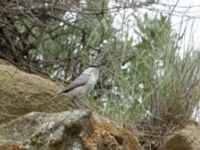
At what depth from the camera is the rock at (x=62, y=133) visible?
13.1 ft

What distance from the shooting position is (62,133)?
4055 millimetres

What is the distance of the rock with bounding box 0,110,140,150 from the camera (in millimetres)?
4008

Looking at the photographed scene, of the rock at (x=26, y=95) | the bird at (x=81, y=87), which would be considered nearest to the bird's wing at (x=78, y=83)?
the bird at (x=81, y=87)

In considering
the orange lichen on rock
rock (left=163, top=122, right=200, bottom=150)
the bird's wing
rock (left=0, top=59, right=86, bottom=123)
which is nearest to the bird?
the bird's wing

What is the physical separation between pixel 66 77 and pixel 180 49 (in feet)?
4.40

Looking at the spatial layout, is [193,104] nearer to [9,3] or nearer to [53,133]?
[9,3]

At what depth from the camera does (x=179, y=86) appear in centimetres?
633

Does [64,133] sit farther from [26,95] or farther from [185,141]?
[26,95]

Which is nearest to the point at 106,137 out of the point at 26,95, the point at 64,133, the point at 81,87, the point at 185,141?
the point at 64,133

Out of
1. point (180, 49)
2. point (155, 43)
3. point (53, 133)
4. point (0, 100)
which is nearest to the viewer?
point (53, 133)

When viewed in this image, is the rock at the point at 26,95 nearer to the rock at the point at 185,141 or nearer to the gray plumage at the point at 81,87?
the gray plumage at the point at 81,87

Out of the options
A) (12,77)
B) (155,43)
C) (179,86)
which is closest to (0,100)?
(12,77)

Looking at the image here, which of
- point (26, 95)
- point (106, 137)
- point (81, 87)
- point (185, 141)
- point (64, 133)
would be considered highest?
point (64, 133)

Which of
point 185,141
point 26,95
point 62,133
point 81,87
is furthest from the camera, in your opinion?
point 26,95
